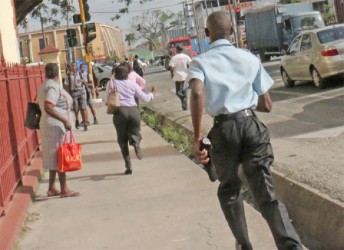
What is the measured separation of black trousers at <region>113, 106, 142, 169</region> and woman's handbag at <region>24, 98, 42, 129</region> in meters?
1.43

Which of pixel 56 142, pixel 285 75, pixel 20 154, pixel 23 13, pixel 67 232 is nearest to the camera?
pixel 67 232

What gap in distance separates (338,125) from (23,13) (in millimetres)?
16415

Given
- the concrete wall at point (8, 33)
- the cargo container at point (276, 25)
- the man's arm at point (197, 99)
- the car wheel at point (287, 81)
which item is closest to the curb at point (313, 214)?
the man's arm at point (197, 99)

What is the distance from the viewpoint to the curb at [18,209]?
5566 millimetres

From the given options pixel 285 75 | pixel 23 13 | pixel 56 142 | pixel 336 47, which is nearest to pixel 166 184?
pixel 56 142

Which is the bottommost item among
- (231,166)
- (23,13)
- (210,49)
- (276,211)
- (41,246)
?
(41,246)

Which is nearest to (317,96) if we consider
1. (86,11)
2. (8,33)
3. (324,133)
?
(324,133)

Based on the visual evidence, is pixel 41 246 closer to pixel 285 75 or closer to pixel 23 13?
pixel 285 75

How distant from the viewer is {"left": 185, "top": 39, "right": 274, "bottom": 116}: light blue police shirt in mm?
4277

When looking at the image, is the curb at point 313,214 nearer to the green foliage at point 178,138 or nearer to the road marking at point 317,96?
the green foliage at point 178,138

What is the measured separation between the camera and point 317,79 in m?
16.5

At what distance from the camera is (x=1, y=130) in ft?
22.9

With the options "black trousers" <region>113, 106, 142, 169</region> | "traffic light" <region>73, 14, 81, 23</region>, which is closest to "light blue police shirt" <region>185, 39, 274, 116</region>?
"black trousers" <region>113, 106, 142, 169</region>

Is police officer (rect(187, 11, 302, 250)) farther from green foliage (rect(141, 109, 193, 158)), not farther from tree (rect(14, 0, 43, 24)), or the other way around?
tree (rect(14, 0, 43, 24))
